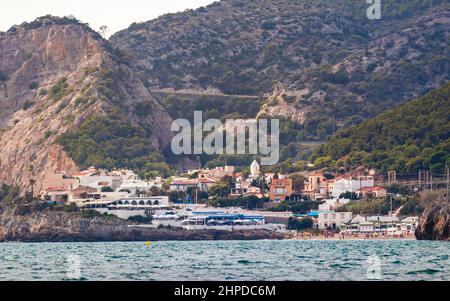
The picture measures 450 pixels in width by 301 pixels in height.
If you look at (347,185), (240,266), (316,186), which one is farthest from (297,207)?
(240,266)

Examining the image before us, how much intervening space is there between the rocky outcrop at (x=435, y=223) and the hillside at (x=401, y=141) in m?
34.3

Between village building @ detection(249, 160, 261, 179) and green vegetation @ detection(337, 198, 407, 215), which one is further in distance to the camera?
village building @ detection(249, 160, 261, 179)

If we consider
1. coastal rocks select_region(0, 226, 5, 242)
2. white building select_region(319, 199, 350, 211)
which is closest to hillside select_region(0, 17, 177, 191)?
coastal rocks select_region(0, 226, 5, 242)

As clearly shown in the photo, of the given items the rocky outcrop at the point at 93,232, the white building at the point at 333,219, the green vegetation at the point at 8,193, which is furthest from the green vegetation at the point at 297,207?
the green vegetation at the point at 8,193

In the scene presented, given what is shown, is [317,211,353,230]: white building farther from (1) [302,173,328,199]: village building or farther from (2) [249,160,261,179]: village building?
(2) [249,160,261,179]: village building

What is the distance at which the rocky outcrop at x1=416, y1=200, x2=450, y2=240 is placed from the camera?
111 meters

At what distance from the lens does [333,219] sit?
471 ft

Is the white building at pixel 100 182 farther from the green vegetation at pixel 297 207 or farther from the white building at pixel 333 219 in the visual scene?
the white building at pixel 333 219

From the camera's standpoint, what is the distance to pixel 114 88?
195625mm

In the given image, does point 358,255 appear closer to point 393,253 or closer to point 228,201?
point 393,253

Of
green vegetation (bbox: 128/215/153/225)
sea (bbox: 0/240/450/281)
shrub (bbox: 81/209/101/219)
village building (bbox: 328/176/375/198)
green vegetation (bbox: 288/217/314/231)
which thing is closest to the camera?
sea (bbox: 0/240/450/281)

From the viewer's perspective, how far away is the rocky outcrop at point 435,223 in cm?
11062

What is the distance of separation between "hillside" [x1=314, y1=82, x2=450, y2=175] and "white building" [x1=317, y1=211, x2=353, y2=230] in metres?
12.5

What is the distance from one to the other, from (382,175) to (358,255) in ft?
244
